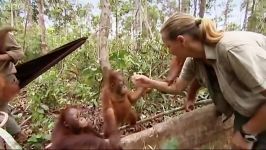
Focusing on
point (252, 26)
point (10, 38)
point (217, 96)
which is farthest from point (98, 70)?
point (252, 26)

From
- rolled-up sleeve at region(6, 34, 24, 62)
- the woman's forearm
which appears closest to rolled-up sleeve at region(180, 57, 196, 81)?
the woman's forearm

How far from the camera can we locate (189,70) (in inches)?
111

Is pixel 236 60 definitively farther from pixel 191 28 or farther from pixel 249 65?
pixel 191 28

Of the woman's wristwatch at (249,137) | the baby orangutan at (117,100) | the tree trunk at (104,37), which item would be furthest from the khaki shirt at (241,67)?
the tree trunk at (104,37)

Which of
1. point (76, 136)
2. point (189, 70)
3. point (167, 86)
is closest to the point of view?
point (76, 136)

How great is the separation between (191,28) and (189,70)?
0.67 meters

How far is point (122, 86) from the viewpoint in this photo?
3492 mm

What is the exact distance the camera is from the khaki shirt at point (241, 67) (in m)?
2.05

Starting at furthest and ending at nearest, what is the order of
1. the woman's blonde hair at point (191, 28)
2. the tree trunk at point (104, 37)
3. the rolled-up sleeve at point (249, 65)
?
1. the tree trunk at point (104, 37)
2. the woman's blonde hair at point (191, 28)
3. the rolled-up sleeve at point (249, 65)

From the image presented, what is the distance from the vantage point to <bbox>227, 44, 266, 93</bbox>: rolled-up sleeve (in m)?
A: 2.04

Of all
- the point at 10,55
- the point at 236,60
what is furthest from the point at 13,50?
the point at 236,60

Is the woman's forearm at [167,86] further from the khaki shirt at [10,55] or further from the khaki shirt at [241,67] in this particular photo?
the khaki shirt at [10,55]

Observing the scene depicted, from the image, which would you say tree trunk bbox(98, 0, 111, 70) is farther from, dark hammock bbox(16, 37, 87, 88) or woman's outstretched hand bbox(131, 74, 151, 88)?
woman's outstretched hand bbox(131, 74, 151, 88)

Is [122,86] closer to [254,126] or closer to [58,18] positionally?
[254,126]
